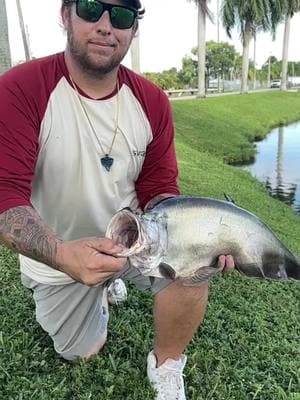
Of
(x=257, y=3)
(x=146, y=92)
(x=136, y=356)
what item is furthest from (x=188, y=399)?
(x=257, y=3)

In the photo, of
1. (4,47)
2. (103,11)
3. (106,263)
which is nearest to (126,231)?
(106,263)

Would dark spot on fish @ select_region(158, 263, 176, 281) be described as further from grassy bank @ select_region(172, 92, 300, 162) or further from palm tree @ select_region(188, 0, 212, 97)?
palm tree @ select_region(188, 0, 212, 97)

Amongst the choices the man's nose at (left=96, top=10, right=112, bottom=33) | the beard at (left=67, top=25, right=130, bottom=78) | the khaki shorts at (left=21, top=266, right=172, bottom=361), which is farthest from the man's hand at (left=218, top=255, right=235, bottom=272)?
the man's nose at (left=96, top=10, right=112, bottom=33)

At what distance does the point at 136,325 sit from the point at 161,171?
Result: 1052 mm

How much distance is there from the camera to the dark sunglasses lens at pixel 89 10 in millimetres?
2438

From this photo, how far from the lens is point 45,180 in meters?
2.58

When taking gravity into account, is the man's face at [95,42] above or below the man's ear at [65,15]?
below

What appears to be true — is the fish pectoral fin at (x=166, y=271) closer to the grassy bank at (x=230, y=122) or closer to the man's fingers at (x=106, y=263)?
the man's fingers at (x=106, y=263)

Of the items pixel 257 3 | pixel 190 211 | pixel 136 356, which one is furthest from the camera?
pixel 257 3

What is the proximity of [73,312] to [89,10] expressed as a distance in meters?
1.44

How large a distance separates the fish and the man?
0.09 metres

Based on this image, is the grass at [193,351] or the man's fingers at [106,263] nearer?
the man's fingers at [106,263]

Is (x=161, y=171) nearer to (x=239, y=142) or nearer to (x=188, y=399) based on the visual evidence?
(x=188, y=399)

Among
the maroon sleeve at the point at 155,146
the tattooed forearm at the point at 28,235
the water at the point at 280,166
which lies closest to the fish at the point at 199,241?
the tattooed forearm at the point at 28,235
